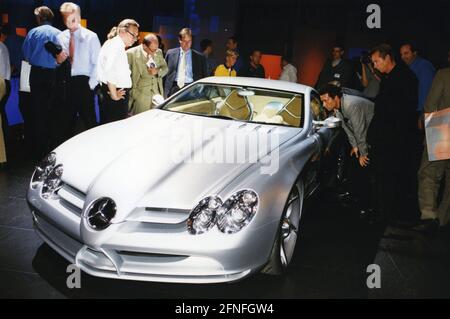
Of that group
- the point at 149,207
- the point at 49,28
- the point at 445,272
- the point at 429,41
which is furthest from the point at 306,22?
the point at 149,207

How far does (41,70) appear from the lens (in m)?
5.99

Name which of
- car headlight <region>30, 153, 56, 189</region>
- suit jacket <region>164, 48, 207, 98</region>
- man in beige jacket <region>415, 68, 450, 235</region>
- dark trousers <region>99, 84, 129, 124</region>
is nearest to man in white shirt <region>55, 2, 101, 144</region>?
dark trousers <region>99, 84, 129, 124</region>

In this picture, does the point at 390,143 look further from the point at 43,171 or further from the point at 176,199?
the point at 43,171

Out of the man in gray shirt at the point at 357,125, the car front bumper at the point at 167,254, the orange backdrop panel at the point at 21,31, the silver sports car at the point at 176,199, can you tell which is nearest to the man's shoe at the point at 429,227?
the man in gray shirt at the point at 357,125

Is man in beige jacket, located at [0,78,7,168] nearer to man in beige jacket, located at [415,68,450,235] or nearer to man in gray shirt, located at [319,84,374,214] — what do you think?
man in gray shirt, located at [319,84,374,214]

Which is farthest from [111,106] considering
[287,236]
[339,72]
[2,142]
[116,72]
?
[339,72]

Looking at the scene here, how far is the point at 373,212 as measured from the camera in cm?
488

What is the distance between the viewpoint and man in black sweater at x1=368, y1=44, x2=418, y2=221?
4.39 meters

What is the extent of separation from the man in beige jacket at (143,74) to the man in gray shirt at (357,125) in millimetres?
2305

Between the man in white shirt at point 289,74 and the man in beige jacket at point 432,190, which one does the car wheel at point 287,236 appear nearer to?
the man in beige jacket at point 432,190

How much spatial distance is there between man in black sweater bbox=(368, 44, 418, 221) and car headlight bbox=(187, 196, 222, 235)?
93.7 inches

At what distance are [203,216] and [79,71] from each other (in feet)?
12.5
